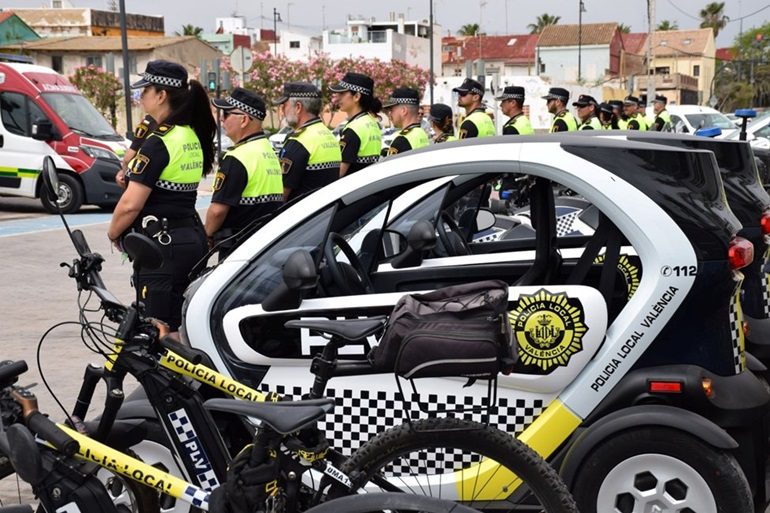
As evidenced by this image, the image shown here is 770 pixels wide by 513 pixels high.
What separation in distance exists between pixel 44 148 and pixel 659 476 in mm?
Answer: 14903

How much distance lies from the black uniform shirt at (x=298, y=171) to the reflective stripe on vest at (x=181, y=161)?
7.52ft

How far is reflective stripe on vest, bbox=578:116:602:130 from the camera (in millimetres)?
17413

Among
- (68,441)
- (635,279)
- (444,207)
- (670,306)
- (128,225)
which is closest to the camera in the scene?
(68,441)

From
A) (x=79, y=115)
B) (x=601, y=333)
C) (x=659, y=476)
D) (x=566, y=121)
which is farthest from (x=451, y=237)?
(x=79, y=115)

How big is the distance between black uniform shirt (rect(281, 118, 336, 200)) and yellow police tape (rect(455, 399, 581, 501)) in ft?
14.1

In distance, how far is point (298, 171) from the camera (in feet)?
25.6

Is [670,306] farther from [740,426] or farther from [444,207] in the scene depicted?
[444,207]

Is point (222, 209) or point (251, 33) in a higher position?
point (251, 33)

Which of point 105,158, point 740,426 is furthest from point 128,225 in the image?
point 105,158

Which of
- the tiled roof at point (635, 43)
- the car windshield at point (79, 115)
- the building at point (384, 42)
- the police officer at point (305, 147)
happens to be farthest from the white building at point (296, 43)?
the police officer at point (305, 147)

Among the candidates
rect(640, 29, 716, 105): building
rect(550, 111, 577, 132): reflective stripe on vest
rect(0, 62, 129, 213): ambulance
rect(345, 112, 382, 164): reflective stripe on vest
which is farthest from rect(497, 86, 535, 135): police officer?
rect(640, 29, 716, 105): building

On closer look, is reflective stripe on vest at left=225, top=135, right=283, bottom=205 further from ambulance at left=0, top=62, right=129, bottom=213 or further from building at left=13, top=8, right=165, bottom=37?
building at left=13, top=8, right=165, bottom=37

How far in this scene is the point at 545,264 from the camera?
14.2ft

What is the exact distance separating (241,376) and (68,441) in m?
1.20
